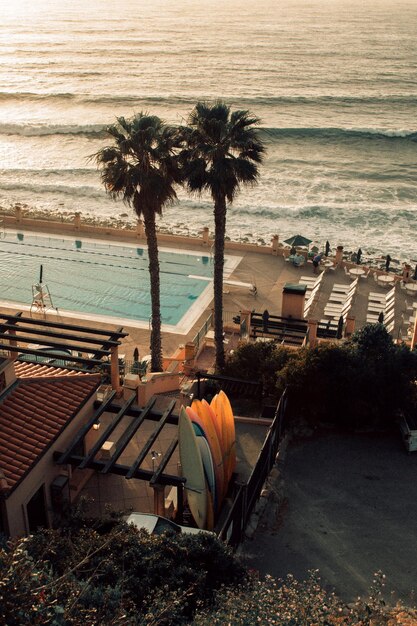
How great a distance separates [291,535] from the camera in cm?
1576

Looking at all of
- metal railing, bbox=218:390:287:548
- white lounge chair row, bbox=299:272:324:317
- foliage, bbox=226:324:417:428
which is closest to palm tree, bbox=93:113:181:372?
foliage, bbox=226:324:417:428

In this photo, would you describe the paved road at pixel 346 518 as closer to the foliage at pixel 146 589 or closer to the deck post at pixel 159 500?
the deck post at pixel 159 500

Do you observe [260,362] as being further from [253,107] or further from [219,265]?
[253,107]

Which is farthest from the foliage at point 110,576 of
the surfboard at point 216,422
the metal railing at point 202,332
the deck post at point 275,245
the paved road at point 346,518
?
the deck post at point 275,245

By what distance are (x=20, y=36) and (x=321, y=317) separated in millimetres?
137526

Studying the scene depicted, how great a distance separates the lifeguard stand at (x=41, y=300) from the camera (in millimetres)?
28141

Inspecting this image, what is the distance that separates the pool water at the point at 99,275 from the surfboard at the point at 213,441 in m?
13.3

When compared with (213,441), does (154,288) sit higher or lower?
higher

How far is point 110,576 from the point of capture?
11016 mm

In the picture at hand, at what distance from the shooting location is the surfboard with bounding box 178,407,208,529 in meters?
14.9

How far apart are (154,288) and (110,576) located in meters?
13.4

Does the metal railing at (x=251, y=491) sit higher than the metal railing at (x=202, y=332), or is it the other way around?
the metal railing at (x=251, y=491)

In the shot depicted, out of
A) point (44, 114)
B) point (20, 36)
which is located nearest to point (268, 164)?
point (44, 114)

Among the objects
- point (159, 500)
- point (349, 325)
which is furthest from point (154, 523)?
point (349, 325)
